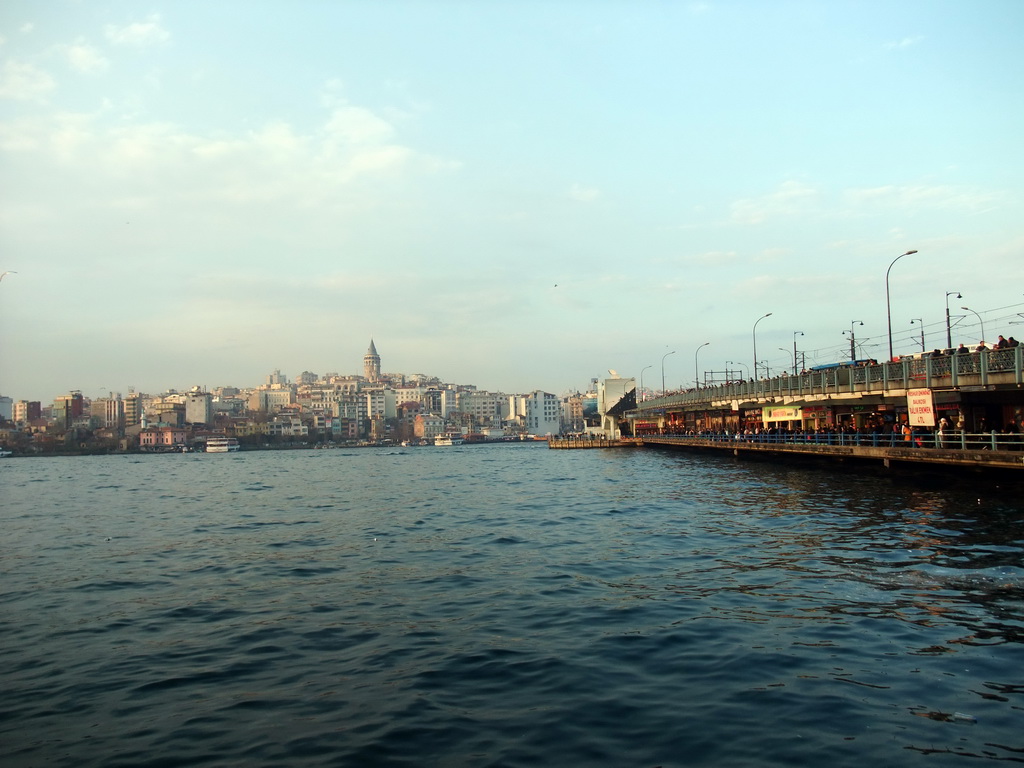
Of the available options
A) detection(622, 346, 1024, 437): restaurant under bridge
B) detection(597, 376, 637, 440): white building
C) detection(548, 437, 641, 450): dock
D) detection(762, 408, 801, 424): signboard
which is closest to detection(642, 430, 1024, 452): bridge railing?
detection(622, 346, 1024, 437): restaurant under bridge

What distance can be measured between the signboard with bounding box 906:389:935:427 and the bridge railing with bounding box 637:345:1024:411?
0.59 metres

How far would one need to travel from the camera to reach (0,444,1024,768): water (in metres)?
7.90

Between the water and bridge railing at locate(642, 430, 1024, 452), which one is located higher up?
bridge railing at locate(642, 430, 1024, 452)

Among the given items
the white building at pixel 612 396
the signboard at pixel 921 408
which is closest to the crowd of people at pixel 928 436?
the signboard at pixel 921 408

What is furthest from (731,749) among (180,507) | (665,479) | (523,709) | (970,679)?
(665,479)

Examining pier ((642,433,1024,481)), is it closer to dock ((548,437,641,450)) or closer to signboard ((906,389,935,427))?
signboard ((906,389,935,427))

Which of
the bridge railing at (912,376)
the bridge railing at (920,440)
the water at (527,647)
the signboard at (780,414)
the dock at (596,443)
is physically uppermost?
the bridge railing at (912,376)

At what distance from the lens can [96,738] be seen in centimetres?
838

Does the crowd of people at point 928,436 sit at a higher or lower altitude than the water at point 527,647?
higher

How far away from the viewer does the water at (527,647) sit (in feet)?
25.9

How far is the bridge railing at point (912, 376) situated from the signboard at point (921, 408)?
0.59 meters

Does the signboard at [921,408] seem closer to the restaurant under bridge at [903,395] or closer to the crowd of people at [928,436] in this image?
the restaurant under bridge at [903,395]

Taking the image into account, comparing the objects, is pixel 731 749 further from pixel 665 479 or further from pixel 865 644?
pixel 665 479

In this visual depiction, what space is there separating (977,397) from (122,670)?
4124 cm
